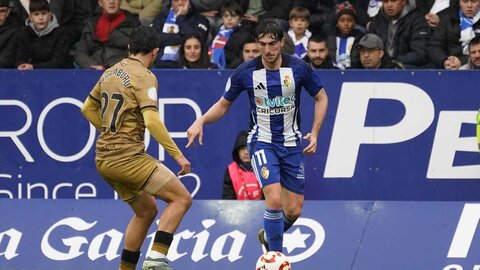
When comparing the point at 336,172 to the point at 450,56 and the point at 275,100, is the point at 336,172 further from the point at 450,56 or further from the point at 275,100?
the point at 275,100

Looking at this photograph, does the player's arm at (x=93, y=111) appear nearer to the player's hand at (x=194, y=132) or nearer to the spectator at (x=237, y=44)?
the player's hand at (x=194, y=132)

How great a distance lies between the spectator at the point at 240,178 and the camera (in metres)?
15.4

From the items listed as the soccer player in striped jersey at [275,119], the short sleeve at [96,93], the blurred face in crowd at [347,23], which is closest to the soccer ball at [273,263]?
the soccer player in striped jersey at [275,119]

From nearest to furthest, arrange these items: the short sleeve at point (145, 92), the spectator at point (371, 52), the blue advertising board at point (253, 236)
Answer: the short sleeve at point (145, 92) < the blue advertising board at point (253, 236) < the spectator at point (371, 52)

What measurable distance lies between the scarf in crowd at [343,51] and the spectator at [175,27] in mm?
1661

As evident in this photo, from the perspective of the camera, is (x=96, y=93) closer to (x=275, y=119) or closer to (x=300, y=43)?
(x=275, y=119)

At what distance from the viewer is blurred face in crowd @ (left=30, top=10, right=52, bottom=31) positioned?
692 inches

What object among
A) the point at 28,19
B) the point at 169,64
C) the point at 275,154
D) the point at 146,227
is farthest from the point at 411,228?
the point at 28,19

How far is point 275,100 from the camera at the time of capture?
42.1 feet

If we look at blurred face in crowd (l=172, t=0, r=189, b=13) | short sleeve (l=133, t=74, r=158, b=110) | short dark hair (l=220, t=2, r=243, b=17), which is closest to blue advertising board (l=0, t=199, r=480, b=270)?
short sleeve (l=133, t=74, r=158, b=110)

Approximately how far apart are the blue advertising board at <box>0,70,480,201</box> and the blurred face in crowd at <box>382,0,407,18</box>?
1475mm

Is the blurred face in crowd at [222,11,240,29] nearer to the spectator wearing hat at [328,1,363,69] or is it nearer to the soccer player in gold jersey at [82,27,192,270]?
the spectator wearing hat at [328,1,363,69]

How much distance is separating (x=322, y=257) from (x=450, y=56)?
3.73 meters

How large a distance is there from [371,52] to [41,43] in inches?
167
